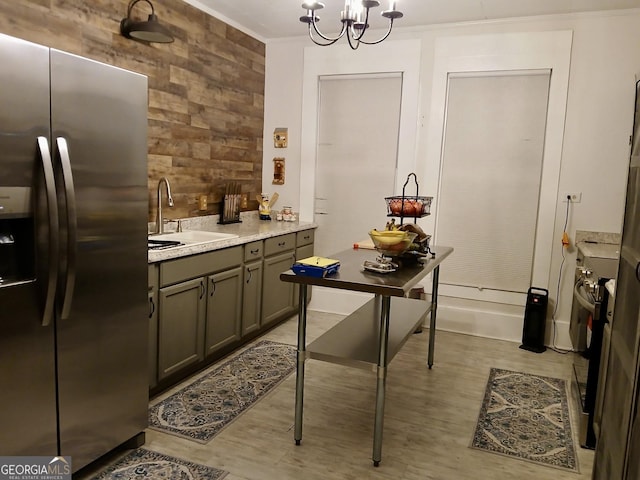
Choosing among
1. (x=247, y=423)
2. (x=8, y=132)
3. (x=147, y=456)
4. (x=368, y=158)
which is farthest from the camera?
(x=368, y=158)

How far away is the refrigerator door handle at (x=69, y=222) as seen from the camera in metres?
1.93

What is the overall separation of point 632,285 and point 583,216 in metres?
2.72

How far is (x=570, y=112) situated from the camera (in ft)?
13.3

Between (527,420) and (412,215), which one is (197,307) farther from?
(527,420)

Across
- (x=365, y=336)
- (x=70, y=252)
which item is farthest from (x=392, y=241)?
(x=70, y=252)

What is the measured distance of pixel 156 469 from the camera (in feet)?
7.63

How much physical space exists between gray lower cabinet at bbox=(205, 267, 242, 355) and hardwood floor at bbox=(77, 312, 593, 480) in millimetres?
582

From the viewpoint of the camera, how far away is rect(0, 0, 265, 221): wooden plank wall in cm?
291

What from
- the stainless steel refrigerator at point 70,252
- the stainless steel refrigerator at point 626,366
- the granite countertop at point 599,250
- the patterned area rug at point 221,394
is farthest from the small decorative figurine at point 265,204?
the stainless steel refrigerator at point 626,366

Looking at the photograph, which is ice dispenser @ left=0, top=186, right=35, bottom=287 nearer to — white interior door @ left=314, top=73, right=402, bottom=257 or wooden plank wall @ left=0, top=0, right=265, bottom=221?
wooden plank wall @ left=0, top=0, right=265, bottom=221

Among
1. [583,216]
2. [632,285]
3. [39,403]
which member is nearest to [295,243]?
[583,216]

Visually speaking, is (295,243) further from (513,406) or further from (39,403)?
(39,403)

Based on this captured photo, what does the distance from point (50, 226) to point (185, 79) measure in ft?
7.58

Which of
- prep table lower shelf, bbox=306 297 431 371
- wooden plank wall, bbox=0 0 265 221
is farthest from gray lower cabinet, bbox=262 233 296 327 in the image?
prep table lower shelf, bbox=306 297 431 371
